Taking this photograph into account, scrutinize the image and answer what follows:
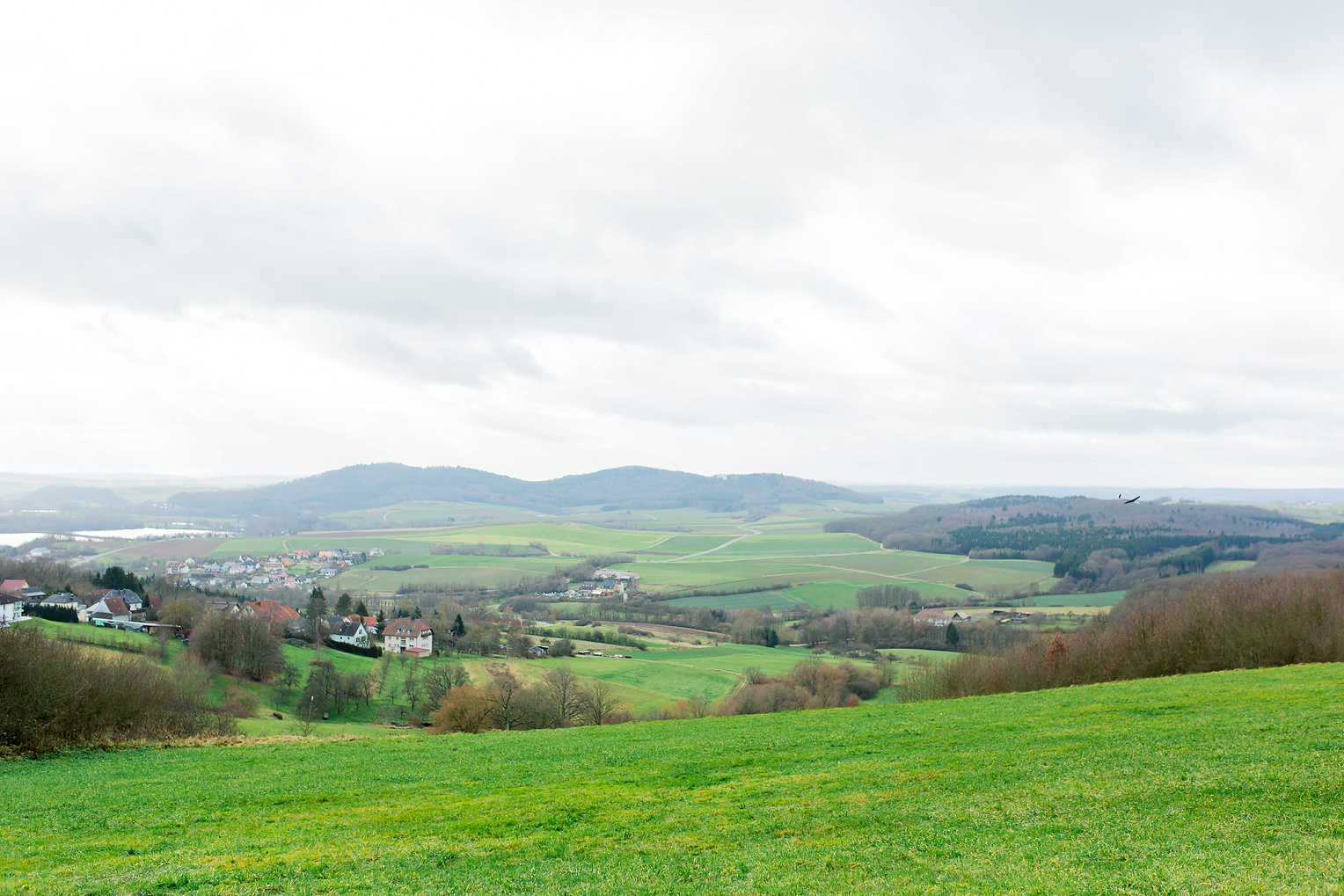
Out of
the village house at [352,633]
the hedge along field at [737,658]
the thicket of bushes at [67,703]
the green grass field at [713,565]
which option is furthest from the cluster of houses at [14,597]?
the hedge along field at [737,658]

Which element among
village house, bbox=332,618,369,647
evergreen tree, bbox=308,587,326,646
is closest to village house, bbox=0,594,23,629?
evergreen tree, bbox=308,587,326,646

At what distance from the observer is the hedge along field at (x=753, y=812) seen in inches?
436

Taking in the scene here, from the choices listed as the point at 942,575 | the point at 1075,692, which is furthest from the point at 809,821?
the point at 942,575

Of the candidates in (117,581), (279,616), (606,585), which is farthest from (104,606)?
(606,585)

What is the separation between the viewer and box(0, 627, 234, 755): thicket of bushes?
24.5m

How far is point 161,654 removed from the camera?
194 ft

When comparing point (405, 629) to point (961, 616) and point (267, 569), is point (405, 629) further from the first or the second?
point (267, 569)

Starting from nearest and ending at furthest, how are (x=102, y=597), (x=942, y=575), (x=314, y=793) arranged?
(x=314, y=793)
(x=102, y=597)
(x=942, y=575)

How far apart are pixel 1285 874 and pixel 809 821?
7.06m

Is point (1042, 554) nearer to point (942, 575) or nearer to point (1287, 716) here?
point (942, 575)

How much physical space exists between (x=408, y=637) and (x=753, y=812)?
76132mm

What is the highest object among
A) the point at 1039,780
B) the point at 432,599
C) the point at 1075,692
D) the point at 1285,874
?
the point at 1285,874

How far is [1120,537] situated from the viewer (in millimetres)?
142875

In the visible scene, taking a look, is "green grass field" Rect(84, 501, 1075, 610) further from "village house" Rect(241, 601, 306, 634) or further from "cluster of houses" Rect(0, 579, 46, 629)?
"cluster of houses" Rect(0, 579, 46, 629)
